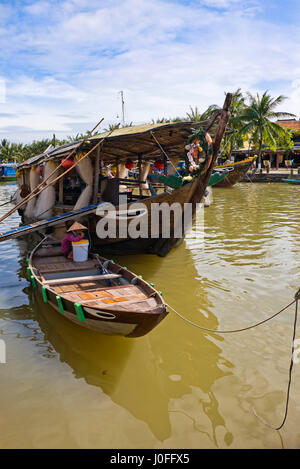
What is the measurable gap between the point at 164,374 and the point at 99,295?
4.61 feet

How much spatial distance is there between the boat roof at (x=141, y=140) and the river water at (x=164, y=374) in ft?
10.9

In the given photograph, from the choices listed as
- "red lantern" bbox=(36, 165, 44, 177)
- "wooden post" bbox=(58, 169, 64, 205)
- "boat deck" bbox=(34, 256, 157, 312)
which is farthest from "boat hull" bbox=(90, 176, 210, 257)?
"red lantern" bbox=(36, 165, 44, 177)

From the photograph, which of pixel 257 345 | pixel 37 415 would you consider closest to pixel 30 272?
pixel 37 415

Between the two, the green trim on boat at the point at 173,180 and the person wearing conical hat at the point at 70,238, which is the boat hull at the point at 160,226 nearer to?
the green trim on boat at the point at 173,180

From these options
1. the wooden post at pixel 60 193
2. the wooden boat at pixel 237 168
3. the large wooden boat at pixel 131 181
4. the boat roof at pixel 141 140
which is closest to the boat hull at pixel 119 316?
the large wooden boat at pixel 131 181

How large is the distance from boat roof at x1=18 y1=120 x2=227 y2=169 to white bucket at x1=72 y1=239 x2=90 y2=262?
2.54m

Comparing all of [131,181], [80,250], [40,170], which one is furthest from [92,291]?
[40,170]

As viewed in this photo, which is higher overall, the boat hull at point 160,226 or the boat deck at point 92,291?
the boat hull at point 160,226

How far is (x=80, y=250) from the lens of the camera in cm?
667

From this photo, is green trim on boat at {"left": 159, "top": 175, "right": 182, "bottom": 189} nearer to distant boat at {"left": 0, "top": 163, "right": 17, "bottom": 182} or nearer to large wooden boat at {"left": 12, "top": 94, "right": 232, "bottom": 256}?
large wooden boat at {"left": 12, "top": 94, "right": 232, "bottom": 256}

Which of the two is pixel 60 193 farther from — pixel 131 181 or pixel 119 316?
pixel 119 316

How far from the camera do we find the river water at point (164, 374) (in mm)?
3088

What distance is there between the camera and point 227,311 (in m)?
5.43
